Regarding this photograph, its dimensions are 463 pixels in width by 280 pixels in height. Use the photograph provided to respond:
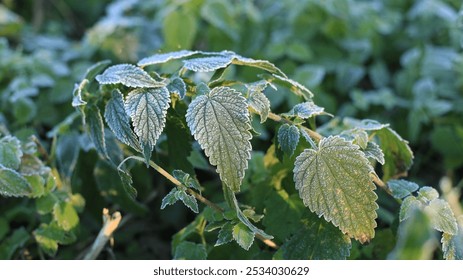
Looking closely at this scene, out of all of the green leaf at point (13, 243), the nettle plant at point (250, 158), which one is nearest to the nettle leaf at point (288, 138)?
the nettle plant at point (250, 158)

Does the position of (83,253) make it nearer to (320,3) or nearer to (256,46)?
(256,46)

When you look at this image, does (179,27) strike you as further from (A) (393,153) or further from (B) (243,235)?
(B) (243,235)

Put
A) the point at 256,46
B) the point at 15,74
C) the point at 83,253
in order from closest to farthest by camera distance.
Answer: the point at 83,253
the point at 15,74
the point at 256,46

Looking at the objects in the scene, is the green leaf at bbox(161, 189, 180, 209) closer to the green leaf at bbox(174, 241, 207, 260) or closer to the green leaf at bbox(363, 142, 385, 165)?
the green leaf at bbox(174, 241, 207, 260)

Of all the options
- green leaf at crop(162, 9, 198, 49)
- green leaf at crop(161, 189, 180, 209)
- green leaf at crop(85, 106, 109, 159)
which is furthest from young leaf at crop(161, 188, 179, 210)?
green leaf at crop(162, 9, 198, 49)
